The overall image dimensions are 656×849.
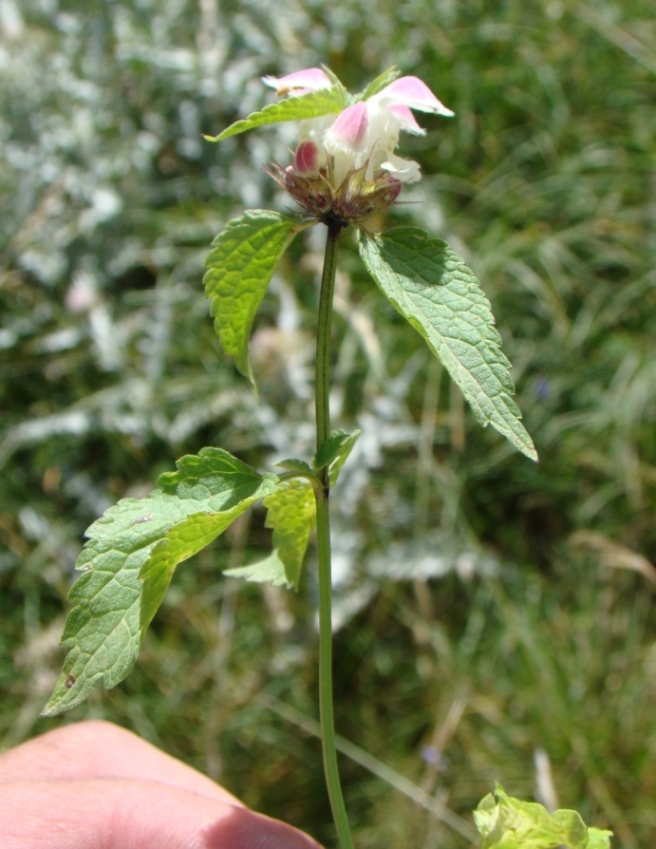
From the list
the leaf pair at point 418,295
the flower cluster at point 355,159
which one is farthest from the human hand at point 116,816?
the flower cluster at point 355,159

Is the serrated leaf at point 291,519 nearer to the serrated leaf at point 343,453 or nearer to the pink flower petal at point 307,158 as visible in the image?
the serrated leaf at point 343,453

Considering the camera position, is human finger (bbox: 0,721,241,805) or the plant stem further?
human finger (bbox: 0,721,241,805)

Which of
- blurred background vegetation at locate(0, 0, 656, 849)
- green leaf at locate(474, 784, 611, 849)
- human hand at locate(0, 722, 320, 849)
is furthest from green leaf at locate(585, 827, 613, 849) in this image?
blurred background vegetation at locate(0, 0, 656, 849)

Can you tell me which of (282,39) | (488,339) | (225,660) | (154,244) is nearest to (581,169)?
(282,39)

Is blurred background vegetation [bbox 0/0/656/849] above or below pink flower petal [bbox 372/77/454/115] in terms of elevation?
below

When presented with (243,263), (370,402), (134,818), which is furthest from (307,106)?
(370,402)

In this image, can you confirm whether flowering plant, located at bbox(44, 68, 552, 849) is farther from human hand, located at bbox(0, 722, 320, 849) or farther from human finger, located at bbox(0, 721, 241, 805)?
human finger, located at bbox(0, 721, 241, 805)

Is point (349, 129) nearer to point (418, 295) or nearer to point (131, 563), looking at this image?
point (418, 295)
